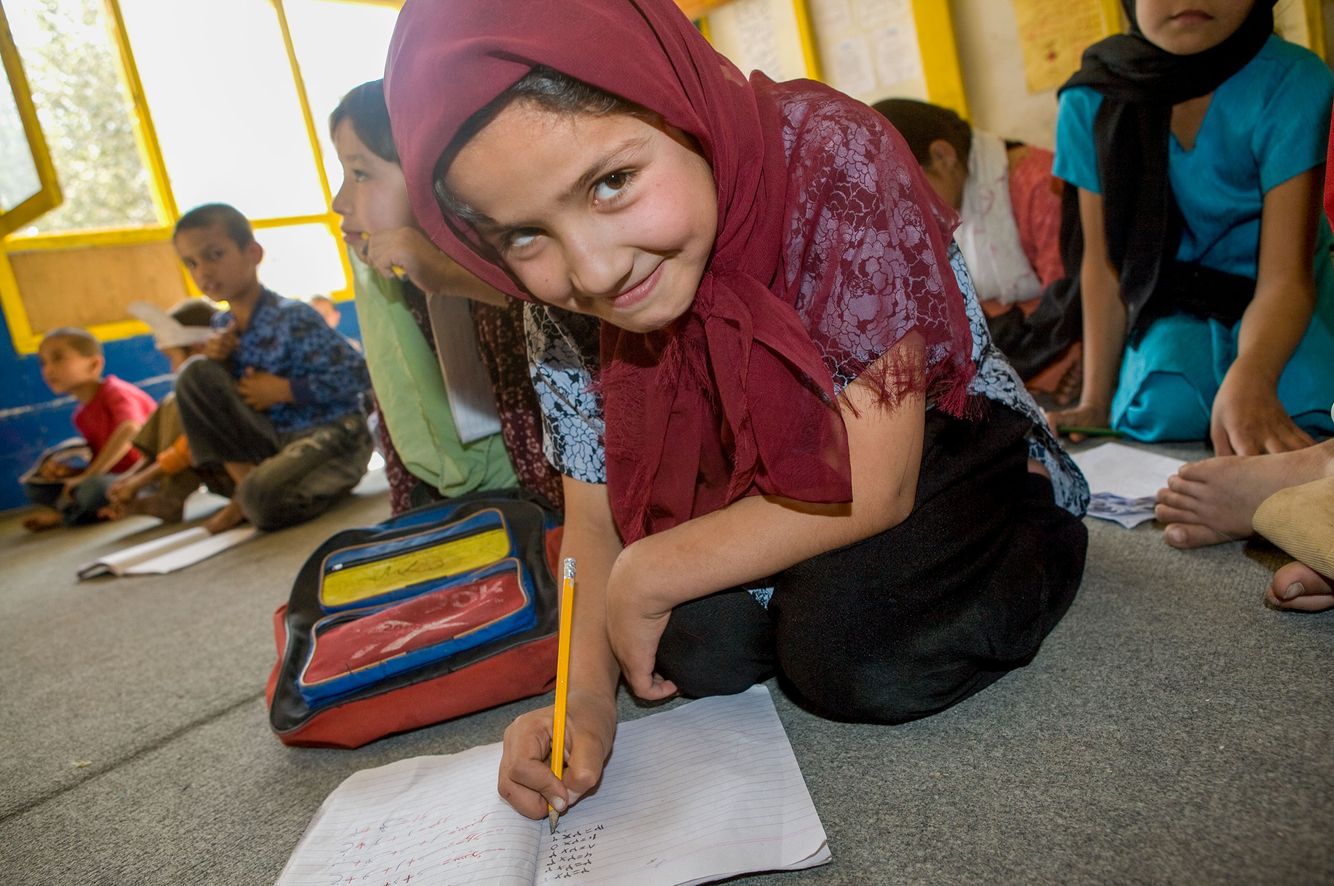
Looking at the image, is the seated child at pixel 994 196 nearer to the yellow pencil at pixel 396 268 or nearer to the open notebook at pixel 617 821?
the yellow pencil at pixel 396 268

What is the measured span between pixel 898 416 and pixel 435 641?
65 centimetres

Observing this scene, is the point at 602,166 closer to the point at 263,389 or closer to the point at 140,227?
the point at 263,389

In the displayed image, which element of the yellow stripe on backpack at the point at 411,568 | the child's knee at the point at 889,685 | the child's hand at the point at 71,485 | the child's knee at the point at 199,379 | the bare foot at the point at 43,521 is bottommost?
the bare foot at the point at 43,521

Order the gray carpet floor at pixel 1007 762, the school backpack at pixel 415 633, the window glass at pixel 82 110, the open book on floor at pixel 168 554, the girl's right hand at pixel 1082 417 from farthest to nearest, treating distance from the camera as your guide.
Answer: the window glass at pixel 82 110 < the open book on floor at pixel 168 554 < the girl's right hand at pixel 1082 417 < the school backpack at pixel 415 633 < the gray carpet floor at pixel 1007 762

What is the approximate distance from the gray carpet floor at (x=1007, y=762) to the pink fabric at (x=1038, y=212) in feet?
3.74

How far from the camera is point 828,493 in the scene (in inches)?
29.0

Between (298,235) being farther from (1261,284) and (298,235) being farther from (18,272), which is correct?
(1261,284)

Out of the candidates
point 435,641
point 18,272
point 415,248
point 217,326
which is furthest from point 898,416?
point 18,272

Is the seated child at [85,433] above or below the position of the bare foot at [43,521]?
above

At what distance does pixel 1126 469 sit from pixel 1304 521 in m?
0.54

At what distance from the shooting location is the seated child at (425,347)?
4.57 feet

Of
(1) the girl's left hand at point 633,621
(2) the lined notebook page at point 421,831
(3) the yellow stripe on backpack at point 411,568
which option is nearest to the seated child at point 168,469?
(3) the yellow stripe on backpack at point 411,568

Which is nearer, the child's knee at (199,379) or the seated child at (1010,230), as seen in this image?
the seated child at (1010,230)

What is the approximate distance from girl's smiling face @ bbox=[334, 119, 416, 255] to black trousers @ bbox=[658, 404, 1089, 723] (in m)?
0.87
